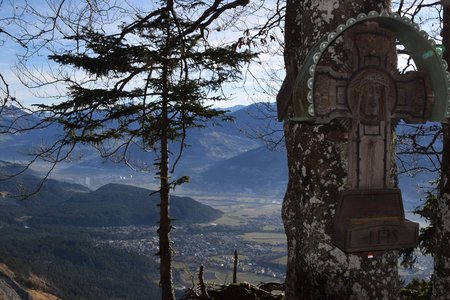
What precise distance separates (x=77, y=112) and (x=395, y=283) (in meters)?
5.82

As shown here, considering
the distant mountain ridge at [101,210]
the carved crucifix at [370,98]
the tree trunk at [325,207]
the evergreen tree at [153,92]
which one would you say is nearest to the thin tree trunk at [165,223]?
the evergreen tree at [153,92]

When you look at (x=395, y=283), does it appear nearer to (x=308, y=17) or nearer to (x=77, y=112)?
(x=308, y=17)

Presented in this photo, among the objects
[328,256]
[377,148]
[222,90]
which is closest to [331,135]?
[377,148]

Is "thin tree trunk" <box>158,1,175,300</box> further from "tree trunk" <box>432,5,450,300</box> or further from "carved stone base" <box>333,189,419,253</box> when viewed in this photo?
"carved stone base" <box>333,189,419,253</box>

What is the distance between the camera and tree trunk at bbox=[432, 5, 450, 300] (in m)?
4.01

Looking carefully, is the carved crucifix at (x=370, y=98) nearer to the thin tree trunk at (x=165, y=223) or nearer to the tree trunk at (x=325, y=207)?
the tree trunk at (x=325, y=207)

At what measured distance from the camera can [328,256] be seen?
2512 mm

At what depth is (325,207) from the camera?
251 cm

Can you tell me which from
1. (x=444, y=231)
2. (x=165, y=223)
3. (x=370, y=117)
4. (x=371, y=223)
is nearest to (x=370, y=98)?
(x=370, y=117)

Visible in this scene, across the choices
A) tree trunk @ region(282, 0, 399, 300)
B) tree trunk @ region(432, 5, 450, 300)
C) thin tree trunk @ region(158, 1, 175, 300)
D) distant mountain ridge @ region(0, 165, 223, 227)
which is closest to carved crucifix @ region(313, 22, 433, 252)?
tree trunk @ region(282, 0, 399, 300)

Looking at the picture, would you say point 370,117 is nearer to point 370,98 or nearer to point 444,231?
point 370,98

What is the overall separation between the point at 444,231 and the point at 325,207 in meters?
2.22

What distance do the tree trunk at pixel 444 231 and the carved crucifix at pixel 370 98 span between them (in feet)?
7.18

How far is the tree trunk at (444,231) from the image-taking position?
401 centimetres
